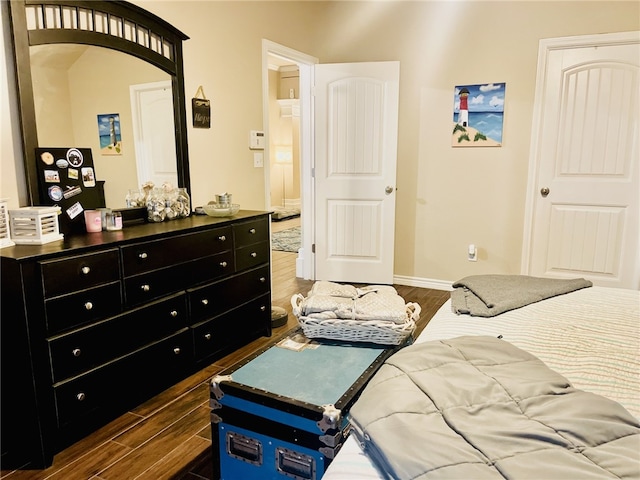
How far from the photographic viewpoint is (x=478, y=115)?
382 cm

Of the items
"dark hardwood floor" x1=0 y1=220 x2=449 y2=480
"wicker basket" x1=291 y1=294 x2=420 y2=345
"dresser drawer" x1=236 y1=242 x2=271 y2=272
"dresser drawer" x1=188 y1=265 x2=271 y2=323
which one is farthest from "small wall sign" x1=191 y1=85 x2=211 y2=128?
"wicker basket" x1=291 y1=294 x2=420 y2=345

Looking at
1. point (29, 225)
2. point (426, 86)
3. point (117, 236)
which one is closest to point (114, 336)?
point (117, 236)

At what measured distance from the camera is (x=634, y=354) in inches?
54.3

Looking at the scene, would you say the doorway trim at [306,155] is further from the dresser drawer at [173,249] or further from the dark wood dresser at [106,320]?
the dresser drawer at [173,249]

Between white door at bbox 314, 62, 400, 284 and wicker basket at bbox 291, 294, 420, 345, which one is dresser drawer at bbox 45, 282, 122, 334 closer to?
wicker basket at bbox 291, 294, 420, 345

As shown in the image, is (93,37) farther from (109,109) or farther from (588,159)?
(588,159)

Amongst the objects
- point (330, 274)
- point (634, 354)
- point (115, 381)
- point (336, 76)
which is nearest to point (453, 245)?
point (330, 274)

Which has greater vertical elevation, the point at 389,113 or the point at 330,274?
the point at 389,113

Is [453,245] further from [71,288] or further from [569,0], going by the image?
[71,288]

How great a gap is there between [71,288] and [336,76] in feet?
9.89

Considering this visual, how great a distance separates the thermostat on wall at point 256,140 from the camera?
11.3ft

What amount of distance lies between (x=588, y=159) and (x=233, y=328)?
3.01 metres

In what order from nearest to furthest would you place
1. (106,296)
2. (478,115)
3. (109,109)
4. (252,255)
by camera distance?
(106,296) → (109,109) → (252,255) → (478,115)

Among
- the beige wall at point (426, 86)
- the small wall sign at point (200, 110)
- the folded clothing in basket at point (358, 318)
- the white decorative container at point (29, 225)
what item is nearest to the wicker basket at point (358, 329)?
the folded clothing in basket at point (358, 318)
